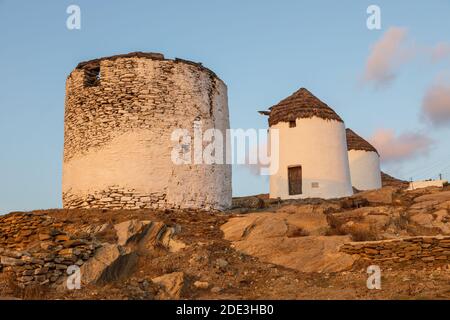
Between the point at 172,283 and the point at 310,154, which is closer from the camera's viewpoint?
the point at 172,283

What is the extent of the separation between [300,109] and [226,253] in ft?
39.1

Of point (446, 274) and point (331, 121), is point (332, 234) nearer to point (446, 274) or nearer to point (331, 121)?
point (446, 274)

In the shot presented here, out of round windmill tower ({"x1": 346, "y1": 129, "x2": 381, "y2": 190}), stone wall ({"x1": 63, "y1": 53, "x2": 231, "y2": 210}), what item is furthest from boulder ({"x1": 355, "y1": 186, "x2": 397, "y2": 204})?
round windmill tower ({"x1": 346, "y1": 129, "x2": 381, "y2": 190})

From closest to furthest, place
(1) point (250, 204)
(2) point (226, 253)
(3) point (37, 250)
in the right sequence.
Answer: (3) point (37, 250) < (2) point (226, 253) < (1) point (250, 204)

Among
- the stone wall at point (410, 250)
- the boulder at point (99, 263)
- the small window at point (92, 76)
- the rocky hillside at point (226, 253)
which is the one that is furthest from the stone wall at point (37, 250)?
the stone wall at point (410, 250)

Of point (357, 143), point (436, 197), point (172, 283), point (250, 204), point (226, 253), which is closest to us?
point (172, 283)

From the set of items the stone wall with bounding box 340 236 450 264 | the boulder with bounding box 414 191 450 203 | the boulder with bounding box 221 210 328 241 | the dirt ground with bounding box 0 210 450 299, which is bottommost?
the dirt ground with bounding box 0 210 450 299

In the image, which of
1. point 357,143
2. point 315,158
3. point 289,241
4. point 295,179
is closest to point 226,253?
point 289,241

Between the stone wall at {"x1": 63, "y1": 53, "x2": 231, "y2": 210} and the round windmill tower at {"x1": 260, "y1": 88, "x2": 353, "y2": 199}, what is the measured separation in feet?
21.9

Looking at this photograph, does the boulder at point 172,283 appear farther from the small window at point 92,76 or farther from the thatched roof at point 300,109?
the thatched roof at point 300,109

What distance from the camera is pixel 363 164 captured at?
1155 inches

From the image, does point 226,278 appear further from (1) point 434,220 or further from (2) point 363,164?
(2) point 363,164

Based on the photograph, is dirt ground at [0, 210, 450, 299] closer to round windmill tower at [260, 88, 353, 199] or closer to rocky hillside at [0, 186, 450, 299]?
rocky hillside at [0, 186, 450, 299]

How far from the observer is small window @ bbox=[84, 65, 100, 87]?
16156 millimetres
